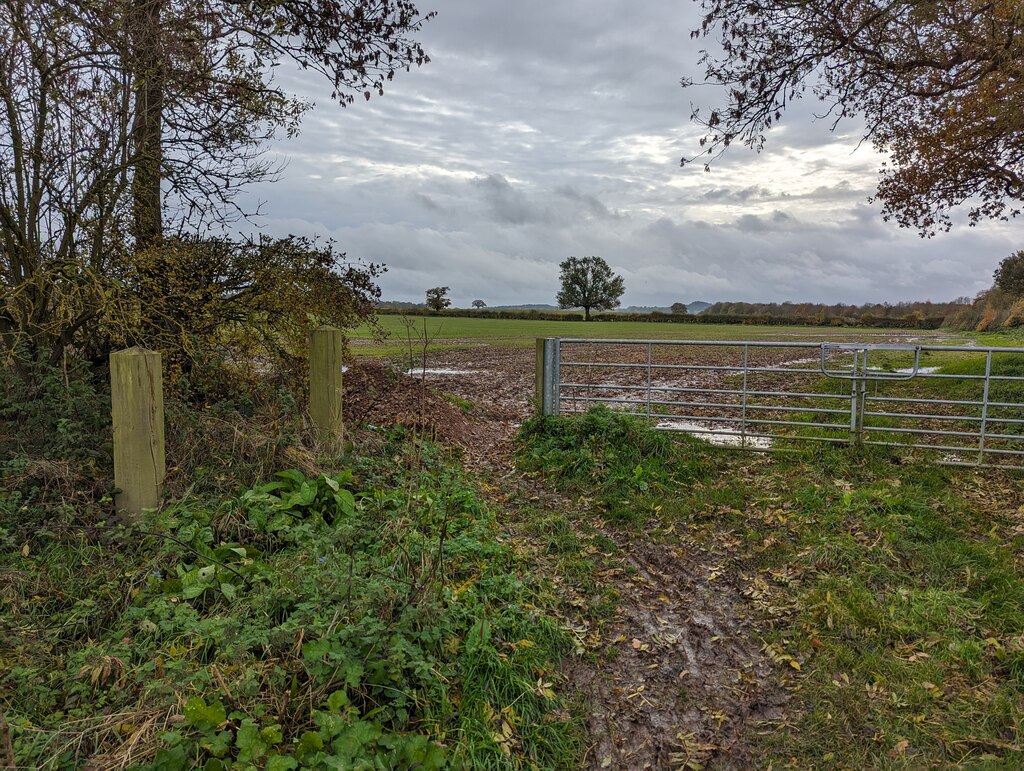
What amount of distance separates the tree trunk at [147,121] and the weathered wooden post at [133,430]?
90.6 inches

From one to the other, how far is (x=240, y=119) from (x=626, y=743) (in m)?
7.90

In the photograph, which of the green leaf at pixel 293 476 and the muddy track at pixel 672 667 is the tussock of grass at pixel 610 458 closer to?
the muddy track at pixel 672 667

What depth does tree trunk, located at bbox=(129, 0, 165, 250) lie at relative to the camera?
5.83m

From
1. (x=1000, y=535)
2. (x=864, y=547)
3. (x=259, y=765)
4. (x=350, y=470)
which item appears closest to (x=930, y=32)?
(x=1000, y=535)

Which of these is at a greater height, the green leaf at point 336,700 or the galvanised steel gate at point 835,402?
the galvanised steel gate at point 835,402

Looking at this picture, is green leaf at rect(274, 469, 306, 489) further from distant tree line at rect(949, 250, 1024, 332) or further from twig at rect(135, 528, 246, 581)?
distant tree line at rect(949, 250, 1024, 332)

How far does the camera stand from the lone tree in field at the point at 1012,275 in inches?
1569

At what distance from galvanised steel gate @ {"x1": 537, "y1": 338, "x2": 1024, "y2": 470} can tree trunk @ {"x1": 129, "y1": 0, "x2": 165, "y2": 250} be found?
204 inches

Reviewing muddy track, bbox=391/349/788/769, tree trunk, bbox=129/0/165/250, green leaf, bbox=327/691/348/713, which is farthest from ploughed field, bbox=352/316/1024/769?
tree trunk, bbox=129/0/165/250

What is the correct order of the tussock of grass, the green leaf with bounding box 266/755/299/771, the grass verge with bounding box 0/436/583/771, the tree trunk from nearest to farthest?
the green leaf with bounding box 266/755/299/771, the grass verge with bounding box 0/436/583/771, the tree trunk, the tussock of grass

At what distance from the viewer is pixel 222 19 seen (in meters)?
7.19

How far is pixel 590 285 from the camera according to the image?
255 feet

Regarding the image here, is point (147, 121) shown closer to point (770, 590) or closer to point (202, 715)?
point (202, 715)

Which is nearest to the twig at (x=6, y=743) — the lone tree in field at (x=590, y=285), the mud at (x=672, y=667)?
the mud at (x=672, y=667)
